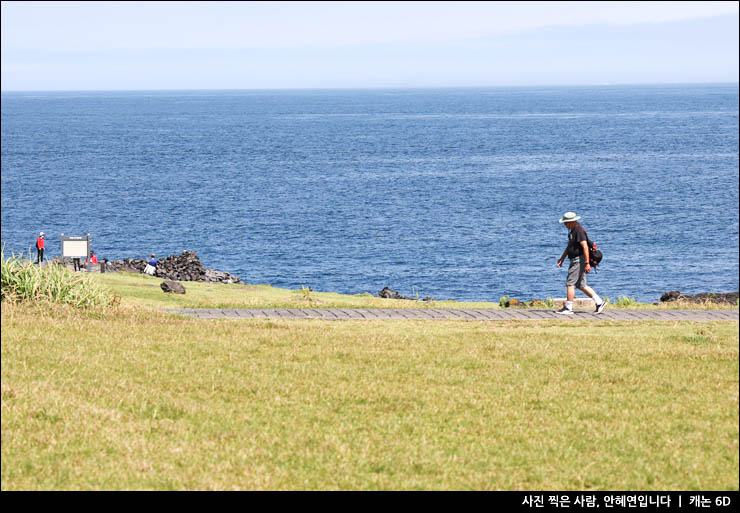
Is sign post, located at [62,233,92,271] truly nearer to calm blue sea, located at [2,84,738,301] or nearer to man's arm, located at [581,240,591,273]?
man's arm, located at [581,240,591,273]

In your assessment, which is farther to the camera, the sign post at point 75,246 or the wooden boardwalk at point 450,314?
the sign post at point 75,246

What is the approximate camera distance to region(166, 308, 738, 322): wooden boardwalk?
1933 cm

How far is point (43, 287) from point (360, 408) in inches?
379

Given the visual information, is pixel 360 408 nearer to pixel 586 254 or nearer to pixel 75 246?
pixel 586 254

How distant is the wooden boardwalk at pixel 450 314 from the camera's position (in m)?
19.3

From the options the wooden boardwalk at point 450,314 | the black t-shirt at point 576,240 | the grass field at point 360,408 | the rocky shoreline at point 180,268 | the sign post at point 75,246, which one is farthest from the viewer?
the rocky shoreline at point 180,268

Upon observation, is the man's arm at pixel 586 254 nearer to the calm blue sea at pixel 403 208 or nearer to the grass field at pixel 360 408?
the grass field at pixel 360 408

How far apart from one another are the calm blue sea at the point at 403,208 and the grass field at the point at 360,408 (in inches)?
1380

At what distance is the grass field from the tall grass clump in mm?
1083

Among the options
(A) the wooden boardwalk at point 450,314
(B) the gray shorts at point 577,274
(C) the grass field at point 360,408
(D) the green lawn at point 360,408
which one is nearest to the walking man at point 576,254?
(B) the gray shorts at point 577,274

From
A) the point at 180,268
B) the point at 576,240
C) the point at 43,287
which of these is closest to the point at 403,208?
the point at 180,268

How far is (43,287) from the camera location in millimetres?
17391

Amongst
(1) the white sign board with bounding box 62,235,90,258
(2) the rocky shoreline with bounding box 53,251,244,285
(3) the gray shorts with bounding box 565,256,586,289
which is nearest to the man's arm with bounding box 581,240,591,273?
(3) the gray shorts with bounding box 565,256,586,289

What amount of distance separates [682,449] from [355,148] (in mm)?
138916
